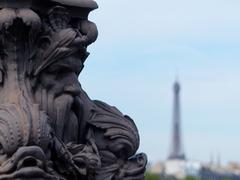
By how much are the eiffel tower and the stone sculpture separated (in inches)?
5588

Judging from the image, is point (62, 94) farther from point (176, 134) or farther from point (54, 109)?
point (176, 134)

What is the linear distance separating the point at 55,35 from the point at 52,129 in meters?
0.82

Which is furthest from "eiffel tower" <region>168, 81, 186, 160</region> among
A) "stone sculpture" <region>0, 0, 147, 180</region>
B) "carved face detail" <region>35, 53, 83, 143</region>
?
"carved face detail" <region>35, 53, 83, 143</region>

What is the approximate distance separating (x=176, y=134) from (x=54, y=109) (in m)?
153

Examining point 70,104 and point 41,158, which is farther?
point 70,104

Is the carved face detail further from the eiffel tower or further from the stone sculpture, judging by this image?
the eiffel tower

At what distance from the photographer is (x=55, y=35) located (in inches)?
435

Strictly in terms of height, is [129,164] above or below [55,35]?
below

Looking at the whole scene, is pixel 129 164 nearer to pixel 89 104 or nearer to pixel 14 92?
pixel 89 104

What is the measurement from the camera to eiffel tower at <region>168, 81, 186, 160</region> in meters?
155

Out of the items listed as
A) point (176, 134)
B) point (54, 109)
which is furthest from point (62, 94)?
point (176, 134)

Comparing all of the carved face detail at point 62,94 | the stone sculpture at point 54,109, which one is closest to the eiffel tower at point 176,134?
the stone sculpture at point 54,109

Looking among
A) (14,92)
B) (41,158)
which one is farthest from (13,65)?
(41,158)

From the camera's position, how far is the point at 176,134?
537 ft
